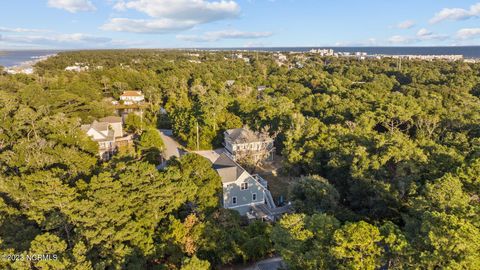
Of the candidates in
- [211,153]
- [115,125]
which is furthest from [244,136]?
[115,125]

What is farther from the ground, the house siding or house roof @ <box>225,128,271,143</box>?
house roof @ <box>225,128,271,143</box>

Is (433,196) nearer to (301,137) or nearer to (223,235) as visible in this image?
(223,235)

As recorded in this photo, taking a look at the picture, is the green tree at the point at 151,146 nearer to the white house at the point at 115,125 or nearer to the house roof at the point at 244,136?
the house roof at the point at 244,136

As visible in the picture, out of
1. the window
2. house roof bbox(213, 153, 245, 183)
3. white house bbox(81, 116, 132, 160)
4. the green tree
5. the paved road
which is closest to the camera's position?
house roof bbox(213, 153, 245, 183)

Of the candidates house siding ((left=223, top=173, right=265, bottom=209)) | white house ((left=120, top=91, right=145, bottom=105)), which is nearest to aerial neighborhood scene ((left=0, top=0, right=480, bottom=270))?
house siding ((left=223, top=173, right=265, bottom=209))

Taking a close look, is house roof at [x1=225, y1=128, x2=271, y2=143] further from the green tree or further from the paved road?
the green tree

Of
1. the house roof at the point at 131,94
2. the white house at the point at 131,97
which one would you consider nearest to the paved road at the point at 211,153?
the white house at the point at 131,97

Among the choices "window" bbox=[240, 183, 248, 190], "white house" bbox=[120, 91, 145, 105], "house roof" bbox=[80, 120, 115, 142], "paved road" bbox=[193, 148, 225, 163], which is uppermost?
"white house" bbox=[120, 91, 145, 105]

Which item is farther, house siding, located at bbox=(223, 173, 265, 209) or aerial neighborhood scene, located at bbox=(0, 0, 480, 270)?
house siding, located at bbox=(223, 173, 265, 209)
